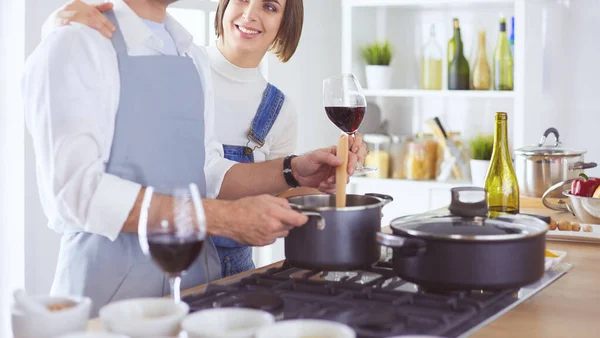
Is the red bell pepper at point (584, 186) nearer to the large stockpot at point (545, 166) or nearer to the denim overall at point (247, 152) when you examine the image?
the large stockpot at point (545, 166)

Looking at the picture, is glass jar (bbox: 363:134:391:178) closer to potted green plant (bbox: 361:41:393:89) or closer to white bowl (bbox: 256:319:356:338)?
potted green plant (bbox: 361:41:393:89)

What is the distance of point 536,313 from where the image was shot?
1562 millimetres

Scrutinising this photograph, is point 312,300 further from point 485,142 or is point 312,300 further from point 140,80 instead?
point 485,142

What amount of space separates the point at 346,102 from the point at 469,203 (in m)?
0.64

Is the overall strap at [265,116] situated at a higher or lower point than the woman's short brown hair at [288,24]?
lower

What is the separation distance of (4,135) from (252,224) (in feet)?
5.84

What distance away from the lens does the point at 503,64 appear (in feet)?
13.9

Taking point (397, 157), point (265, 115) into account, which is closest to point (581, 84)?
point (397, 157)

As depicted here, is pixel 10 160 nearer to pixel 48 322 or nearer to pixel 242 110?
pixel 242 110

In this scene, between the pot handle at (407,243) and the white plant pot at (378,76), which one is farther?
the white plant pot at (378,76)

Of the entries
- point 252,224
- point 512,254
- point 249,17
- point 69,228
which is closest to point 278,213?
point 252,224

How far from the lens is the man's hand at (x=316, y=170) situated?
7.14 feet

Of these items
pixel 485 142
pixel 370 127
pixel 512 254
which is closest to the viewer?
pixel 512 254

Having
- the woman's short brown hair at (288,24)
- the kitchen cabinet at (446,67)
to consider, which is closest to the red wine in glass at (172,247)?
the woman's short brown hair at (288,24)
